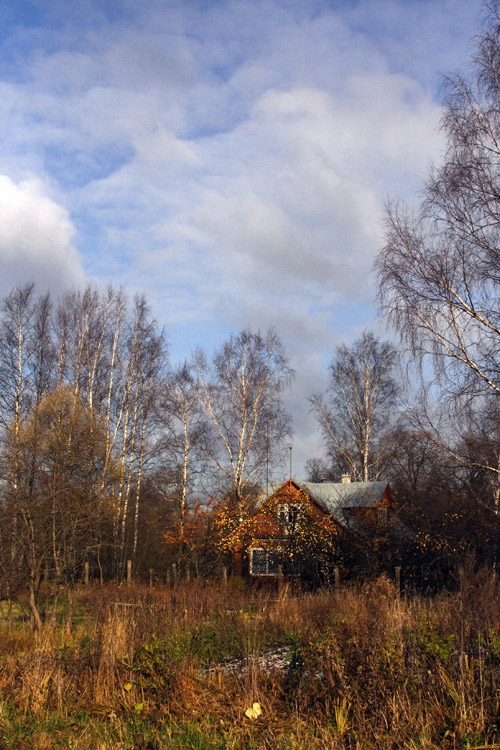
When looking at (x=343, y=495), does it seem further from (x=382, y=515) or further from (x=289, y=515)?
(x=382, y=515)

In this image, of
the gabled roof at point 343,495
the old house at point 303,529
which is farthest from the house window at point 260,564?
the gabled roof at point 343,495

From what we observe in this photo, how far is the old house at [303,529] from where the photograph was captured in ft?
57.6

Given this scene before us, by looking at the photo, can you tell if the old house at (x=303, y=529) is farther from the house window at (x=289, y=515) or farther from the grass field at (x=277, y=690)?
the grass field at (x=277, y=690)

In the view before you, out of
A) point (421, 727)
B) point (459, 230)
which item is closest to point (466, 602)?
point (421, 727)

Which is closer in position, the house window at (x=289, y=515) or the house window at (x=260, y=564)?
the house window at (x=289, y=515)

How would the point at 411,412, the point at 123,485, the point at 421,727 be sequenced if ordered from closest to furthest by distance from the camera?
the point at 421,727, the point at 411,412, the point at 123,485

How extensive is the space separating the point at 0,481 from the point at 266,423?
39.4ft

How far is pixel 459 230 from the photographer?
9.61m

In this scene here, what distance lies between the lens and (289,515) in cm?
1892

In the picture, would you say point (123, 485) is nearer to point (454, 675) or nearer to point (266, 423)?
point (266, 423)

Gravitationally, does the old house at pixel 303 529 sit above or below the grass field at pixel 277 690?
above

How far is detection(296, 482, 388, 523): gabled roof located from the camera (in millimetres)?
19877

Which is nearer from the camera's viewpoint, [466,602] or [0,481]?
[466,602]

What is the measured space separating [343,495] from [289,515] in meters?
4.69
